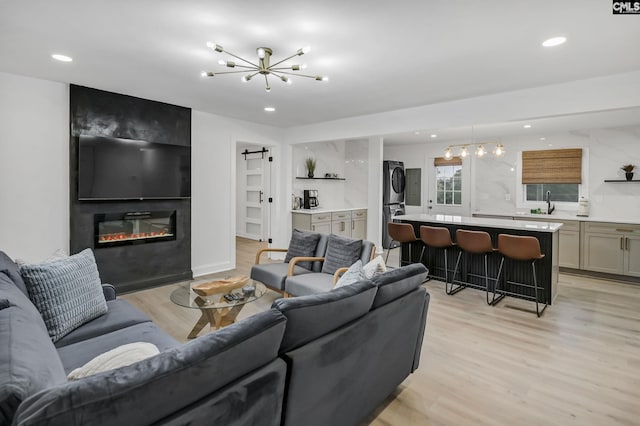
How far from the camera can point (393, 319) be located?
79.7 inches

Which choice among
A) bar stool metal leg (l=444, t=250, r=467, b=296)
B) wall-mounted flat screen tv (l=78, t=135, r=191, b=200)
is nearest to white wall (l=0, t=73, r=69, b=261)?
wall-mounted flat screen tv (l=78, t=135, r=191, b=200)

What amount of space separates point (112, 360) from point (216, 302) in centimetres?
156

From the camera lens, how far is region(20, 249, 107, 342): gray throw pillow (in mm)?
2012

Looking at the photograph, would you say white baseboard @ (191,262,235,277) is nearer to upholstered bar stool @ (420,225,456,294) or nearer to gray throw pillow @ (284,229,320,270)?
gray throw pillow @ (284,229,320,270)

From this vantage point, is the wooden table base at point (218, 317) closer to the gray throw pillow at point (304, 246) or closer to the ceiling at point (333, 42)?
the gray throw pillow at point (304, 246)

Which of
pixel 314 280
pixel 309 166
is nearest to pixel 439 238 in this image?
pixel 314 280

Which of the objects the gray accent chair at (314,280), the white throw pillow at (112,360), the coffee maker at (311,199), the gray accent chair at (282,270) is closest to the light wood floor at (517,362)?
the gray accent chair at (282,270)

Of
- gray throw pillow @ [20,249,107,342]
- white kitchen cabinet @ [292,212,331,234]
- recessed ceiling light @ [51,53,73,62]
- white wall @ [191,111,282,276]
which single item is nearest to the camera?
gray throw pillow @ [20,249,107,342]

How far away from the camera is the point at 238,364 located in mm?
1231

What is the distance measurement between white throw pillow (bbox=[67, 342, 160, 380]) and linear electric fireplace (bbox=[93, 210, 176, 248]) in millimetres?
3527

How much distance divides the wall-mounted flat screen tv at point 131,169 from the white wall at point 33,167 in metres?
0.24

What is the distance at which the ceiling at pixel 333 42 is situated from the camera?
2.22 metres

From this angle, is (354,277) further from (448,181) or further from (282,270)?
(448,181)

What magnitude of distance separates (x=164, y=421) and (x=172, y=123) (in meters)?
4.52
